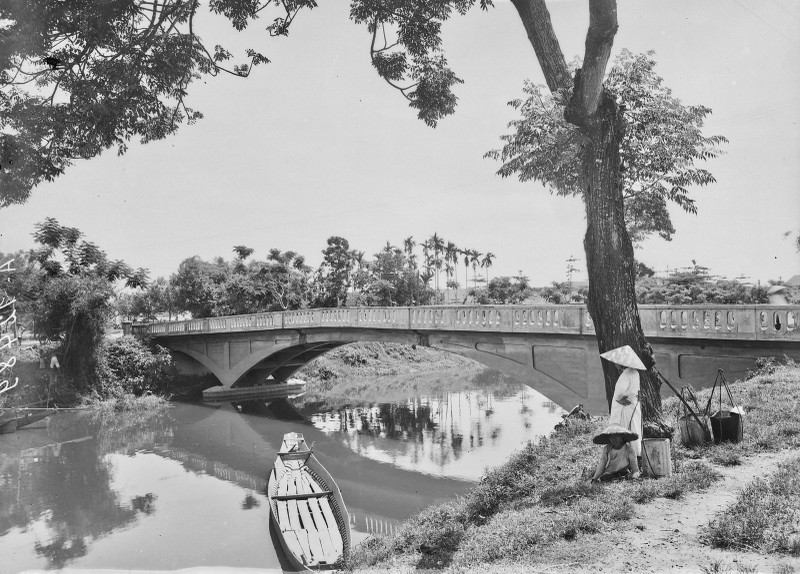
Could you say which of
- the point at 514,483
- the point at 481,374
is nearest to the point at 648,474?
the point at 514,483

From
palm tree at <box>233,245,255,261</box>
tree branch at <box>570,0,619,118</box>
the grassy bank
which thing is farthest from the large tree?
palm tree at <box>233,245,255,261</box>

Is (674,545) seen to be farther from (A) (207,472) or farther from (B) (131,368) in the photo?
(B) (131,368)

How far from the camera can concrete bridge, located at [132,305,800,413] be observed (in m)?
9.91

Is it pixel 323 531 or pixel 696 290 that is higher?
pixel 696 290

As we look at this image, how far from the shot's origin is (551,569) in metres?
3.79

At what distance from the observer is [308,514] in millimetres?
9727

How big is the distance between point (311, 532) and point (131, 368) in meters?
20.6

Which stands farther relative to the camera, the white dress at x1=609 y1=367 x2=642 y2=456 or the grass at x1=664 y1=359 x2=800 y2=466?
the grass at x1=664 y1=359 x2=800 y2=466

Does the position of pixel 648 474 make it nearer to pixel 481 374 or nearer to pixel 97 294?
pixel 97 294

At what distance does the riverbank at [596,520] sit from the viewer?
3.81 meters

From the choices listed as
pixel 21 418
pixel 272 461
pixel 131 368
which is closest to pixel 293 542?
pixel 272 461

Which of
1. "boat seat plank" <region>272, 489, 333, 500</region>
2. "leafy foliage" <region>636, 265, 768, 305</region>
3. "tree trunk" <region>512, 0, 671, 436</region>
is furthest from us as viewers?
"leafy foliage" <region>636, 265, 768, 305</region>

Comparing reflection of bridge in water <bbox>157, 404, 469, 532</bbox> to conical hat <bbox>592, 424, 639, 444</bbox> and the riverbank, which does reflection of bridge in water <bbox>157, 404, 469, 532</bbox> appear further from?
conical hat <bbox>592, 424, 639, 444</bbox>

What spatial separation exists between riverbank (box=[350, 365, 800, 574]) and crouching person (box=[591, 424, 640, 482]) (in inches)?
6.8
